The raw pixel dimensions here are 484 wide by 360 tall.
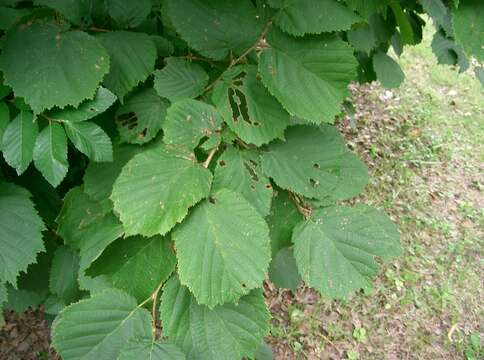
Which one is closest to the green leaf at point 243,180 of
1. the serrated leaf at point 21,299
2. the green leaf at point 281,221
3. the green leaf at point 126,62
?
the green leaf at point 281,221

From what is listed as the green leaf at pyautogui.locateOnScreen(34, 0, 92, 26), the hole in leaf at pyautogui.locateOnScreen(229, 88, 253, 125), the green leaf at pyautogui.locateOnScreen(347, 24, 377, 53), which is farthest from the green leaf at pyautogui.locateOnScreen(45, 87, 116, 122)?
the green leaf at pyautogui.locateOnScreen(347, 24, 377, 53)

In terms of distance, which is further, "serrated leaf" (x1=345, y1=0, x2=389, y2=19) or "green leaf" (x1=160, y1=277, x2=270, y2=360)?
"serrated leaf" (x1=345, y1=0, x2=389, y2=19)

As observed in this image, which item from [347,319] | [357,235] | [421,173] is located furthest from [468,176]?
[357,235]

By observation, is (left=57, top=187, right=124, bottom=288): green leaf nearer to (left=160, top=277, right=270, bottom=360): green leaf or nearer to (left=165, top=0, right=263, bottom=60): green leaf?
(left=160, top=277, right=270, bottom=360): green leaf

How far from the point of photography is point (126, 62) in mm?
1268

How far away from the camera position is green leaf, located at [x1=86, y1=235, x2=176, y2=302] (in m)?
1.15

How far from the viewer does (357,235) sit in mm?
1252

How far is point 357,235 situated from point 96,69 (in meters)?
0.86

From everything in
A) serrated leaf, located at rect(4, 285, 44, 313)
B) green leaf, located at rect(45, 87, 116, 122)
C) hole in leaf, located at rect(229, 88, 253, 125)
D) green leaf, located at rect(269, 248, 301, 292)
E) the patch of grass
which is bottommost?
the patch of grass

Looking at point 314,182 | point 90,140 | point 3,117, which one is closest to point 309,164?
point 314,182

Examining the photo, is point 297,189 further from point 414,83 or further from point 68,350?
point 414,83

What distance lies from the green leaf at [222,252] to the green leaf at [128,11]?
0.63 metres

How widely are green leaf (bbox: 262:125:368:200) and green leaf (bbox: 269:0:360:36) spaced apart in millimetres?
315

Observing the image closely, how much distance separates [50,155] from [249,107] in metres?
0.56
